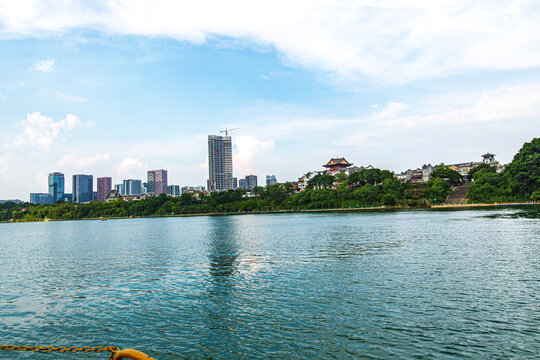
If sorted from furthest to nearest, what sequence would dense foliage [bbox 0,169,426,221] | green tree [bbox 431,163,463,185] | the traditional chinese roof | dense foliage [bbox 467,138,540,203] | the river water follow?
1. the traditional chinese roof
2. dense foliage [bbox 0,169,426,221]
3. green tree [bbox 431,163,463,185]
4. dense foliage [bbox 467,138,540,203]
5. the river water

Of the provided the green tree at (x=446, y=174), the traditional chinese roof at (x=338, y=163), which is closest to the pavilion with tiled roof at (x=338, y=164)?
the traditional chinese roof at (x=338, y=163)

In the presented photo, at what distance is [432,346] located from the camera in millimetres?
10750

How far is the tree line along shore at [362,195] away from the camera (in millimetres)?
95562

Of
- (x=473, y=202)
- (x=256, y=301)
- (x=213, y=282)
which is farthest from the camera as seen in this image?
(x=473, y=202)

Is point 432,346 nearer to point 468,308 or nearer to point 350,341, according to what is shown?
point 350,341

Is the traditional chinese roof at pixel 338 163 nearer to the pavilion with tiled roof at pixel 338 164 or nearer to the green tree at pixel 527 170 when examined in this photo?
the pavilion with tiled roof at pixel 338 164

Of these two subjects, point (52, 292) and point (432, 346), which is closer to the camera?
point (432, 346)

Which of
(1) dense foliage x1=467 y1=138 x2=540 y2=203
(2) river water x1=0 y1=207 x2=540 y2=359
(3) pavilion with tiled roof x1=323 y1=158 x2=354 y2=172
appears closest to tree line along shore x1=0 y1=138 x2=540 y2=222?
(1) dense foliage x1=467 y1=138 x2=540 y2=203

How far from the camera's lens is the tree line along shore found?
9556 centimetres

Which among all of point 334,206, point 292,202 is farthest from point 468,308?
point 292,202

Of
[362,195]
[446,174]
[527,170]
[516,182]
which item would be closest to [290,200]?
[362,195]

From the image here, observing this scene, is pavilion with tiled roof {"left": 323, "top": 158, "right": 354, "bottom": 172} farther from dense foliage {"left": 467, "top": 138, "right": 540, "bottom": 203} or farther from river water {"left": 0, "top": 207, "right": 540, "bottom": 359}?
river water {"left": 0, "top": 207, "right": 540, "bottom": 359}

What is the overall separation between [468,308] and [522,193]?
106m

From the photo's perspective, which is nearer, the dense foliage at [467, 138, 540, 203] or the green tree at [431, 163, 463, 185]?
the dense foliage at [467, 138, 540, 203]
